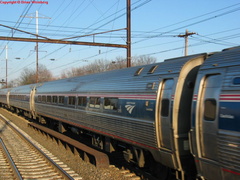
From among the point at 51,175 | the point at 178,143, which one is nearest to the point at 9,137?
the point at 51,175

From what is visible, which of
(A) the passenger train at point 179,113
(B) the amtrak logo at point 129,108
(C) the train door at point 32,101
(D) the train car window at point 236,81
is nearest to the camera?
(D) the train car window at point 236,81

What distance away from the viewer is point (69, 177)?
22.7ft

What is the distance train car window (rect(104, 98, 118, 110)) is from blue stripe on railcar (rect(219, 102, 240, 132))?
3.72m

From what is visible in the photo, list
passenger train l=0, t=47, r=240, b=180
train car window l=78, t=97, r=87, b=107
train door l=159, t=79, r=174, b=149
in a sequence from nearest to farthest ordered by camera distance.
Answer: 1. passenger train l=0, t=47, r=240, b=180
2. train door l=159, t=79, r=174, b=149
3. train car window l=78, t=97, r=87, b=107

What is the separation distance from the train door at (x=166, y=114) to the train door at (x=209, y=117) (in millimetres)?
887

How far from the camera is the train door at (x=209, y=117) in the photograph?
421 centimetres

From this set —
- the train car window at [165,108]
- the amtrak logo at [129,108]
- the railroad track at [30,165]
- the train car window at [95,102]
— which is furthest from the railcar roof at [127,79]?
the railroad track at [30,165]

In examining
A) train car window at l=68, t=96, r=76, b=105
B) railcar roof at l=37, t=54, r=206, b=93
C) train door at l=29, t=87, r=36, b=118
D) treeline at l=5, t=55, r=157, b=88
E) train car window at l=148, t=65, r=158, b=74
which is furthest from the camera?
treeline at l=5, t=55, r=157, b=88

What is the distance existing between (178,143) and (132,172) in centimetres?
285

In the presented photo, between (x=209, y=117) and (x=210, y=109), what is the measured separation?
0.13 meters

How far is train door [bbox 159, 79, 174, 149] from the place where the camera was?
17.3 ft

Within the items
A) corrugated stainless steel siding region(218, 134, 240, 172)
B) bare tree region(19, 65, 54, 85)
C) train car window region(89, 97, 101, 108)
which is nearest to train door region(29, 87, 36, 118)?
train car window region(89, 97, 101, 108)

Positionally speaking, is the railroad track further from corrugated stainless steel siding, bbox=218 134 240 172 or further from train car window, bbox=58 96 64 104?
corrugated stainless steel siding, bbox=218 134 240 172

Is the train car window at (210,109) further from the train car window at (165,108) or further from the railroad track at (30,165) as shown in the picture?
the railroad track at (30,165)
